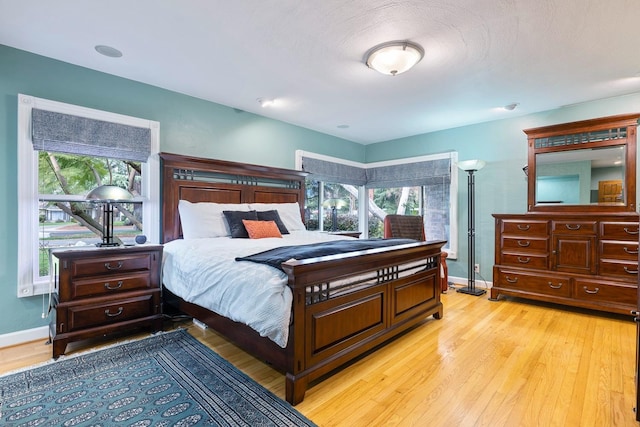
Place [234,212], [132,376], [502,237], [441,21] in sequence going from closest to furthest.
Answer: [132,376]
[441,21]
[234,212]
[502,237]

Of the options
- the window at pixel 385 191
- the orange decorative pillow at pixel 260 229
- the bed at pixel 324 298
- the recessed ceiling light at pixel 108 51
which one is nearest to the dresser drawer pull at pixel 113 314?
the bed at pixel 324 298

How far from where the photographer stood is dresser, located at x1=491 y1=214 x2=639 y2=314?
3.13m

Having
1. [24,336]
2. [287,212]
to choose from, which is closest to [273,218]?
[287,212]

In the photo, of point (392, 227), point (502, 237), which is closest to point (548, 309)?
point (502, 237)

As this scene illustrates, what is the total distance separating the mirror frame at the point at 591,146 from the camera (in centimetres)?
336

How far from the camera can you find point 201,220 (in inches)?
129

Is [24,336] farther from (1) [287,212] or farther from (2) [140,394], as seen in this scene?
(1) [287,212]

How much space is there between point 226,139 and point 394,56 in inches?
91.9

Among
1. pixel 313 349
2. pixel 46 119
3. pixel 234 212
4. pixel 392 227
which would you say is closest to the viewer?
pixel 313 349

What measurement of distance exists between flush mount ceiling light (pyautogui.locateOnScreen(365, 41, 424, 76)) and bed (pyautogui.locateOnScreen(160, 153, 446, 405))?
5.02ft

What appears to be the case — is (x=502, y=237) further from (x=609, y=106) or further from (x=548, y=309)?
(x=609, y=106)

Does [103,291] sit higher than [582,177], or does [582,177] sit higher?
[582,177]

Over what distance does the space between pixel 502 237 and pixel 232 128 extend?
147 inches

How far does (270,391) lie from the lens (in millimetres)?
1878
